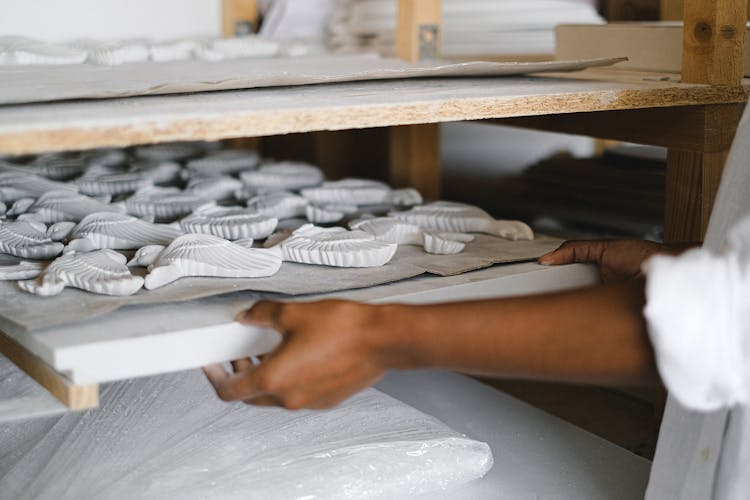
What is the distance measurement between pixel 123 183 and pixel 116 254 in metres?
0.45

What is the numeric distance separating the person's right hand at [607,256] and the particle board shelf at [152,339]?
0.16m

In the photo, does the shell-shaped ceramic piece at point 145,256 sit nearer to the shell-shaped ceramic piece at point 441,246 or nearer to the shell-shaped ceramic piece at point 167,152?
the shell-shaped ceramic piece at point 441,246

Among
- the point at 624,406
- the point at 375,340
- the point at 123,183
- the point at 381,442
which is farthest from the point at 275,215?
the point at 624,406

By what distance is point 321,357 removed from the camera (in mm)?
756

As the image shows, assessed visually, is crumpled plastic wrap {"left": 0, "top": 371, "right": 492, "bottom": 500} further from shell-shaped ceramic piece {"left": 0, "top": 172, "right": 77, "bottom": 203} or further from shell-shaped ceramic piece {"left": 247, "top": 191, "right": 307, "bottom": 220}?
shell-shaped ceramic piece {"left": 0, "top": 172, "right": 77, "bottom": 203}

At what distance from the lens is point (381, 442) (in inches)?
41.6

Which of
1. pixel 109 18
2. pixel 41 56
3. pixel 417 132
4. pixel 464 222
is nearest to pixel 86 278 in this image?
pixel 464 222

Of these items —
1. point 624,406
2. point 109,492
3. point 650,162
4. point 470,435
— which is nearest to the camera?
point 109,492

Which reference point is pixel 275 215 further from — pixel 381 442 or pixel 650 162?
pixel 650 162

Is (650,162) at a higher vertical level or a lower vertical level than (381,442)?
higher

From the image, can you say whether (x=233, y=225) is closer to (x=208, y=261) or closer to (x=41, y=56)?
(x=208, y=261)

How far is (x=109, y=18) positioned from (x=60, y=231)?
135cm

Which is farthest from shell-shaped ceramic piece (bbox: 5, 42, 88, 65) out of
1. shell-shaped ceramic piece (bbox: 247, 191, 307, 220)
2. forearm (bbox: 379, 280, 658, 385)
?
forearm (bbox: 379, 280, 658, 385)

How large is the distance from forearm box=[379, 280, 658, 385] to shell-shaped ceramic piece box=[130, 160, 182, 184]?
93cm
